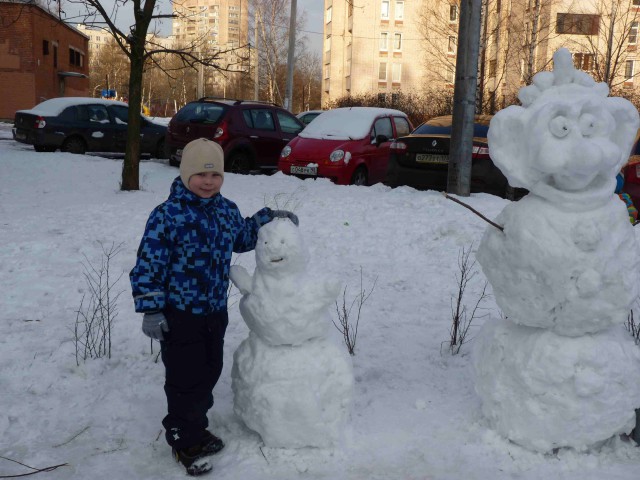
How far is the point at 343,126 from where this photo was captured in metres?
10.3

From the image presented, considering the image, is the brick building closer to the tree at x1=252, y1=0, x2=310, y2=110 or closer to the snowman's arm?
the tree at x1=252, y1=0, x2=310, y2=110

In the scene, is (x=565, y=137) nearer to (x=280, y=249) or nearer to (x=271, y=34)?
(x=280, y=249)

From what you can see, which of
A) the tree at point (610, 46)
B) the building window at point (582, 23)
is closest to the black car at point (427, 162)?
the tree at point (610, 46)

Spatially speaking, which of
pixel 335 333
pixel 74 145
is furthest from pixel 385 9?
pixel 335 333

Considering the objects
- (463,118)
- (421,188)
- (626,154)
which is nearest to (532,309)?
(626,154)

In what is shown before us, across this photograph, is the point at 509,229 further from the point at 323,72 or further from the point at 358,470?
the point at 323,72

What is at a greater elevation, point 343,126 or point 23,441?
point 343,126

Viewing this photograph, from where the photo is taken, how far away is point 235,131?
11.6 meters

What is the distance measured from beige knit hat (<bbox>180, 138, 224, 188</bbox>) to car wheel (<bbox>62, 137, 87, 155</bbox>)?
39.4ft

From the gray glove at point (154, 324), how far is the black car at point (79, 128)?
11.4 metres

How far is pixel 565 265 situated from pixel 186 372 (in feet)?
5.61

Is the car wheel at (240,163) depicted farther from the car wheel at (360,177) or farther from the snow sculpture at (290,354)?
the snow sculpture at (290,354)

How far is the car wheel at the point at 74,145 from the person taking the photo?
539 inches

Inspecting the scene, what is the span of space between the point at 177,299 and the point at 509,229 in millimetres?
1497
